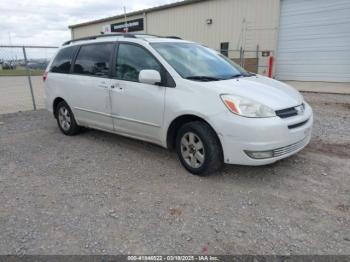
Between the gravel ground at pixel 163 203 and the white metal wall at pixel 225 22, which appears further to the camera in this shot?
the white metal wall at pixel 225 22

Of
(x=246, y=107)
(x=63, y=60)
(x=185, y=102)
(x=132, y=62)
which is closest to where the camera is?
(x=246, y=107)

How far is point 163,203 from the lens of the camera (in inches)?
133

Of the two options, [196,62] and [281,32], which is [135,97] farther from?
[281,32]

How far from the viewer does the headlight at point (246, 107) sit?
11.6ft

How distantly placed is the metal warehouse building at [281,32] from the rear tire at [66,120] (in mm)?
8151

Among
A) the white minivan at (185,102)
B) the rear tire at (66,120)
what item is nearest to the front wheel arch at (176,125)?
the white minivan at (185,102)

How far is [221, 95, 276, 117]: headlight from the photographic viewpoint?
3.53m

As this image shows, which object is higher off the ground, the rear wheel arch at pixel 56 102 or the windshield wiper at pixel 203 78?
the windshield wiper at pixel 203 78

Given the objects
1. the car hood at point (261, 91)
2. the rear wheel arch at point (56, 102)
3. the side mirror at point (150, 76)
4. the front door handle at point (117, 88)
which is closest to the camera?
the car hood at point (261, 91)

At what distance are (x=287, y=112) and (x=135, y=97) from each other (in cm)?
204

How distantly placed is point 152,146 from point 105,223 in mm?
2382

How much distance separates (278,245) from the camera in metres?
2.64

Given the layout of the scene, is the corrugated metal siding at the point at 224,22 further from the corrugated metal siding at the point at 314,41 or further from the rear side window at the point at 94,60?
the rear side window at the point at 94,60

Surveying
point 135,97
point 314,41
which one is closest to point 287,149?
point 135,97
